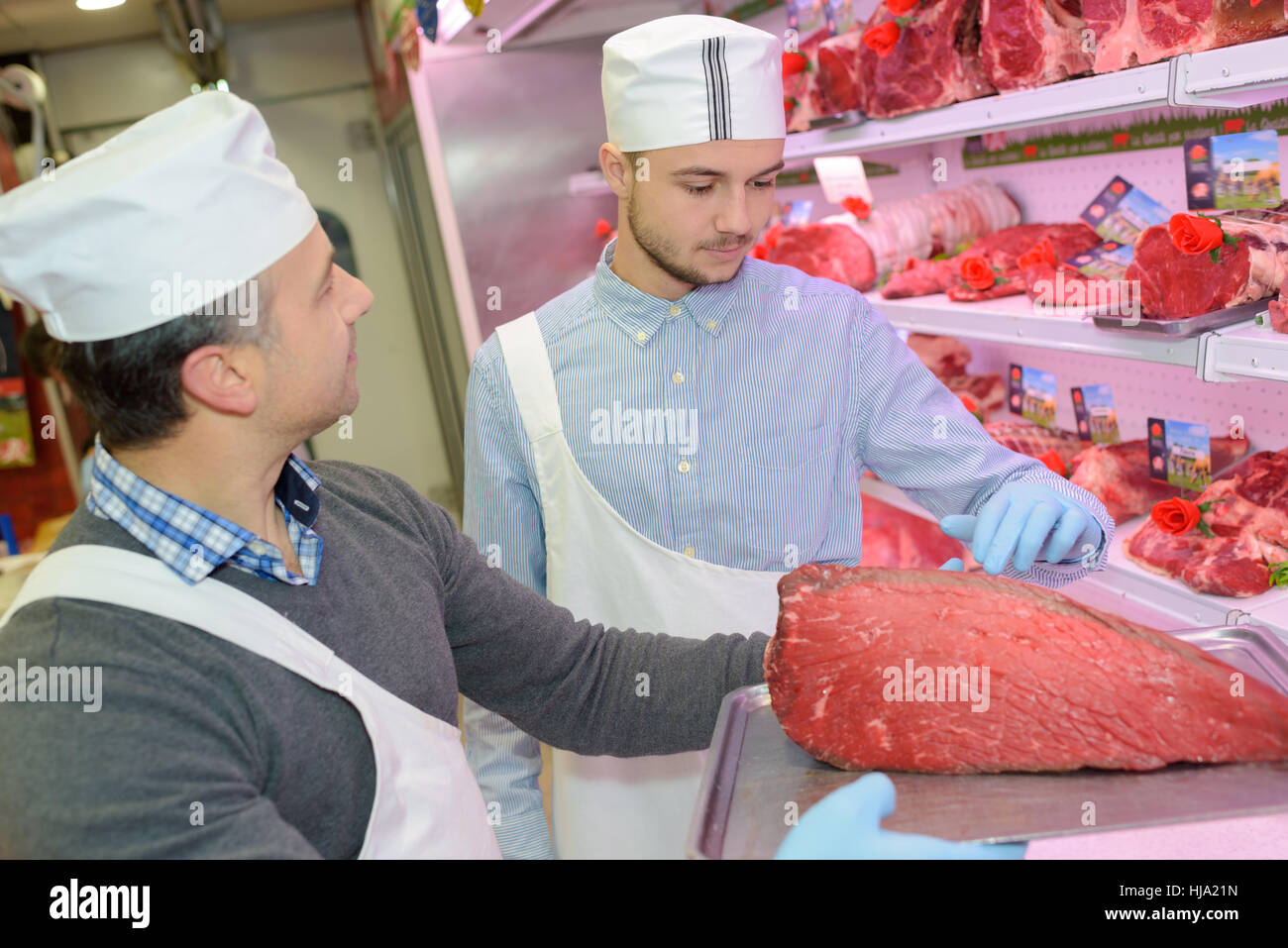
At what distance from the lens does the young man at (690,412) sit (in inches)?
75.9

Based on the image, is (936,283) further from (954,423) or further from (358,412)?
(358,412)

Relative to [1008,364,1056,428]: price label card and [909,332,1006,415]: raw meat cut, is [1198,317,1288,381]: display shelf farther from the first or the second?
[909,332,1006,415]: raw meat cut

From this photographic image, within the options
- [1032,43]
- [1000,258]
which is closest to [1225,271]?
[1032,43]

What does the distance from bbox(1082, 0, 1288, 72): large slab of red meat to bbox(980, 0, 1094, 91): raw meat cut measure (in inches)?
4.1

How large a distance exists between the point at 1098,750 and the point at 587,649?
2.52 ft

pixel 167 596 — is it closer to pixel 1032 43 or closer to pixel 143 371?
pixel 143 371

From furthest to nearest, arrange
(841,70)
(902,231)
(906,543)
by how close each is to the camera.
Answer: (906,543), (902,231), (841,70)

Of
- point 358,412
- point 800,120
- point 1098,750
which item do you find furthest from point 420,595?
point 358,412

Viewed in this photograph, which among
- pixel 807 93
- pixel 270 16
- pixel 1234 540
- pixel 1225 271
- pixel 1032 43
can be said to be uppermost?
pixel 270 16

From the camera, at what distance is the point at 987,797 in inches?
43.1

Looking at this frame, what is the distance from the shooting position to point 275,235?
1178 mm

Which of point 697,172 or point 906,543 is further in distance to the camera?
point 906,543

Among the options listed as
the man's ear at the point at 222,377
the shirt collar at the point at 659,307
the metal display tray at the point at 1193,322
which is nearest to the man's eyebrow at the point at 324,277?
the man's ear at the point at 222,377

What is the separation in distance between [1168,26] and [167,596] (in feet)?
6.87
